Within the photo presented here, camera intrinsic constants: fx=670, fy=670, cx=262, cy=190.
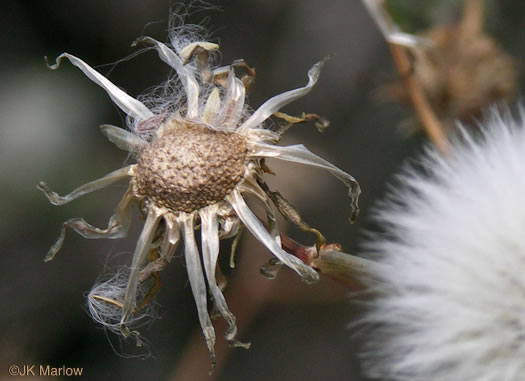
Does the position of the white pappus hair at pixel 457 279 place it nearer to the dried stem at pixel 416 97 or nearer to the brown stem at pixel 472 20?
the dried stem at pixel 416 97

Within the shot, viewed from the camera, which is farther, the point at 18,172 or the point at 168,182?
the point at 18,172

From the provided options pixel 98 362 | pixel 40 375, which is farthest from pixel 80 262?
pixel 40 375

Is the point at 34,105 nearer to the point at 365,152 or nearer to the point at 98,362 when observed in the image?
the point at 98,362

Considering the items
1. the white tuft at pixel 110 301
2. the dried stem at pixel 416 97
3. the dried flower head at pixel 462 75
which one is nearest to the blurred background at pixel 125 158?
the dried flower head at pixel 462 75

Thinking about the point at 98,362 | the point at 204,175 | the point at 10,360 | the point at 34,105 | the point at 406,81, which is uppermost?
the point at 34,105

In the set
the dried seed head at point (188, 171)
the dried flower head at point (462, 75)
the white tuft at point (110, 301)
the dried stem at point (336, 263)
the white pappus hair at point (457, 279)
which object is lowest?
the dried flower head at point (462, 75)

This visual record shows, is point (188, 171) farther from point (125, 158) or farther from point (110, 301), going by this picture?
point (125, 158)
